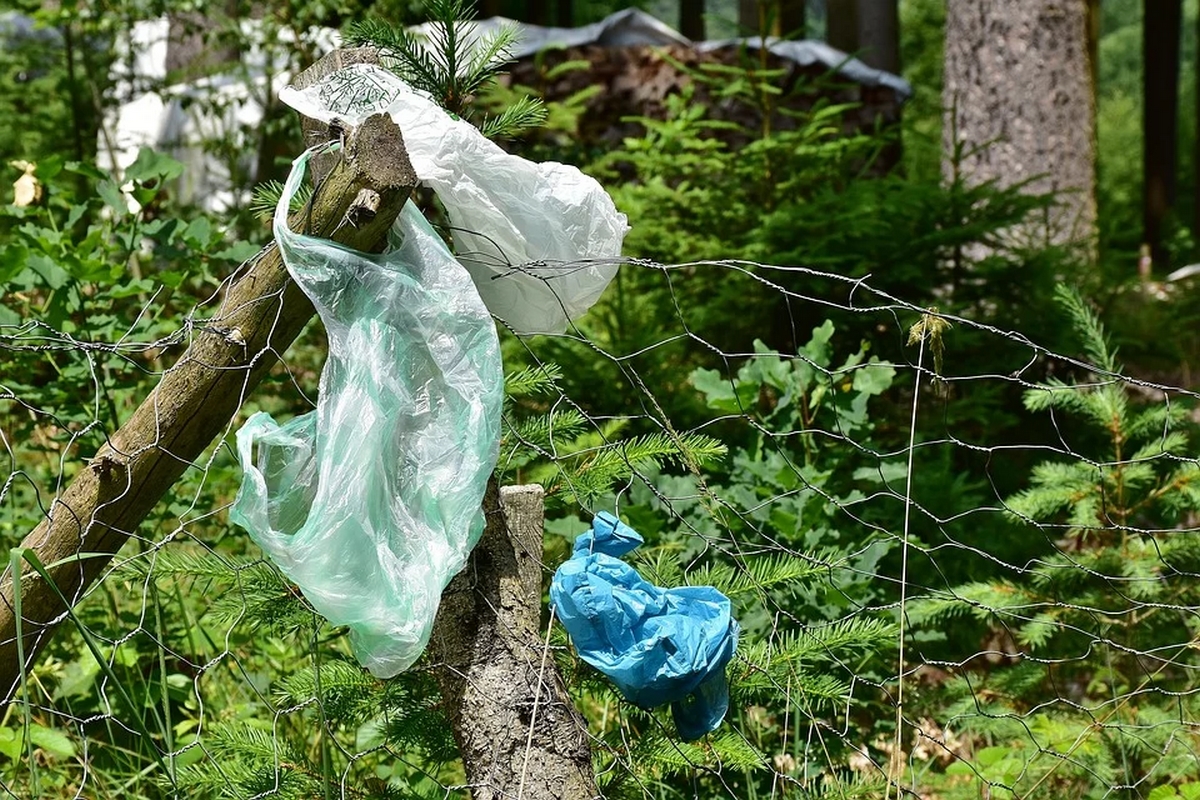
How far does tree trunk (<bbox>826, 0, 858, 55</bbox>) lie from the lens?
943 centimetres

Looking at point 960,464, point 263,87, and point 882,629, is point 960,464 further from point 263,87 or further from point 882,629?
point 263,87

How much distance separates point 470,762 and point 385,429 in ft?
1.74

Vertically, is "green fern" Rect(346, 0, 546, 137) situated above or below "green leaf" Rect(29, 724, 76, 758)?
above

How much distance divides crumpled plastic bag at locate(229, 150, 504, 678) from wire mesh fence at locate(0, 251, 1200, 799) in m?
0.23

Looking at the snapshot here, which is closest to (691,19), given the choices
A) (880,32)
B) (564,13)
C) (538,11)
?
(564,13)

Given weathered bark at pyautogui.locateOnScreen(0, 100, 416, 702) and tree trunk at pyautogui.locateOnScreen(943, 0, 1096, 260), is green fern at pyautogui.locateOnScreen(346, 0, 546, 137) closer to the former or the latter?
weathered bark at pyautogui.locateOnScreen(0, 100, 416, 702)

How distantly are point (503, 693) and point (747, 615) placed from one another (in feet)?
3.01

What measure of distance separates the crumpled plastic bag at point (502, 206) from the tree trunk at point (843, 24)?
8077 millimetres

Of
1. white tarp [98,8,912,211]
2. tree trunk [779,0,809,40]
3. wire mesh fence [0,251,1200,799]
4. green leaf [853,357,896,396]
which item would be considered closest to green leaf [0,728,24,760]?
wire mesh fence [0,251,1200,799]

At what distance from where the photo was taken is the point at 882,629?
7.09 ft

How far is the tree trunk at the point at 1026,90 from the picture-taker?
6.04 meters

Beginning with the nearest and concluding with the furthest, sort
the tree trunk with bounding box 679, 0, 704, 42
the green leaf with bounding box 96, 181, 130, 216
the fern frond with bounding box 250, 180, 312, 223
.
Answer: the fern frond with bounding box 250, 180, 312, 223
the green leaf with bounding box 96, 181, 130, 216
the tree trunk with bounding box 679, 0, 704, 42

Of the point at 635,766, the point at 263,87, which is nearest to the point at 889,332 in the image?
the point at 635,766

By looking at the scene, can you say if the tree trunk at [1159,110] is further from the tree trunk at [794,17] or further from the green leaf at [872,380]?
the green leaf at [872,380]
